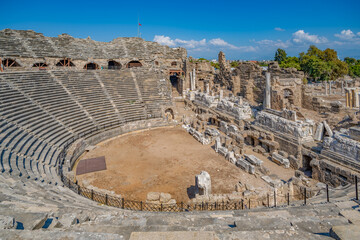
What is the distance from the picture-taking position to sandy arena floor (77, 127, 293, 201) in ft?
40.0

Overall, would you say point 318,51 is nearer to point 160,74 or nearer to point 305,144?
point 160,74

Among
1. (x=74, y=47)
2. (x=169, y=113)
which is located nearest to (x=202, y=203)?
(x=169, y=113)

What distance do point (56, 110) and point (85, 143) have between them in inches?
162

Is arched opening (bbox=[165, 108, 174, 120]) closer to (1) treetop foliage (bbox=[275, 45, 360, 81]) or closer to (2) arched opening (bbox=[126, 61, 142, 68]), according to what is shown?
(2) arched opening (bbox=[126, 61, 142, 68])

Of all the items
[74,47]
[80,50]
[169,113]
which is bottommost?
[169,113]

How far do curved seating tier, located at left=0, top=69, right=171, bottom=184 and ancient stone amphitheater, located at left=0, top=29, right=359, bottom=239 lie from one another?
7cm

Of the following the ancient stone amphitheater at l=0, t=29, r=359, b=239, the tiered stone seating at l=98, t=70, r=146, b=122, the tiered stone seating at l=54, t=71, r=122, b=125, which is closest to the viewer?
the ancient stone amphitheater at l=0, t=29, r=359, b=239

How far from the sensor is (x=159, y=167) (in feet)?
47.6

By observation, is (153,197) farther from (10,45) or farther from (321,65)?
(321,65)

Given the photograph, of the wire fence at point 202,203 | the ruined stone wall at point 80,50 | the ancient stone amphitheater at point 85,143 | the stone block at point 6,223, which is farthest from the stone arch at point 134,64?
the stone block at point 6,223

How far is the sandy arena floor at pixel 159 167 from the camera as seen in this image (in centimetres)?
1220

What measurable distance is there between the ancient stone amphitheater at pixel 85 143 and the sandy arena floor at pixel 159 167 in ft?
5.11

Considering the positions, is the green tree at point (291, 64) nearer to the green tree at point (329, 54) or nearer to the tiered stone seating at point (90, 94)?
the green tree at point (329, 54)

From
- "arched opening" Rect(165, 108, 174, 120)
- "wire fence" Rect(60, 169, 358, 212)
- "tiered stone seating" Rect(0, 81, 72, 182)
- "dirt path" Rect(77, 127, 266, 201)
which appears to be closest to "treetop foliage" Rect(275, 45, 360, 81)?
"arched opening" Rect(165, 108, 174, 120)
